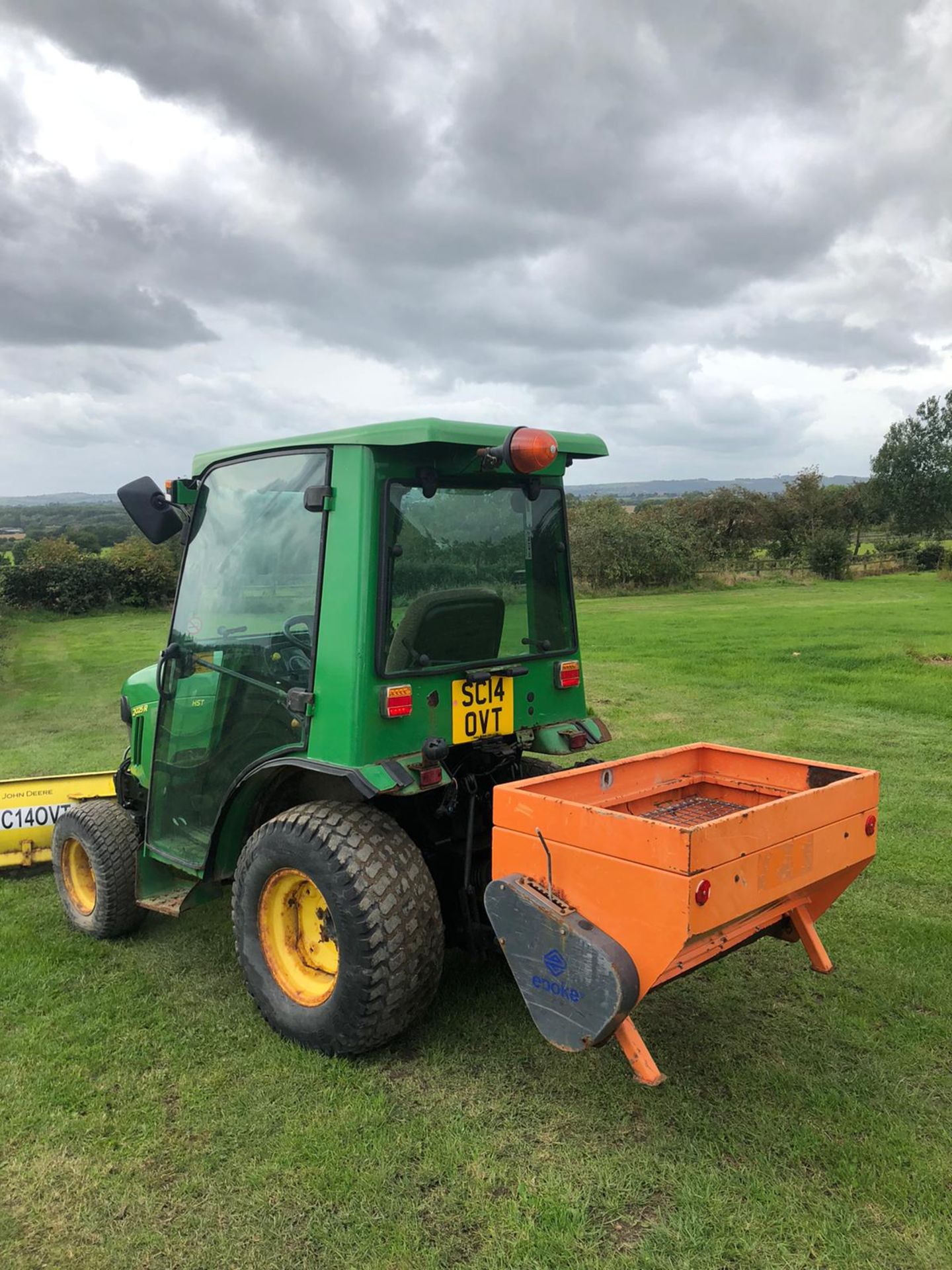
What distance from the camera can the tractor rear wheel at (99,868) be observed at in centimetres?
434

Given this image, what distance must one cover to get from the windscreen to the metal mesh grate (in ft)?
2.78

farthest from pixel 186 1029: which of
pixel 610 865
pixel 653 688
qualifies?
pixel 653 688

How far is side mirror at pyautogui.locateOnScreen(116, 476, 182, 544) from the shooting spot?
3875 mm

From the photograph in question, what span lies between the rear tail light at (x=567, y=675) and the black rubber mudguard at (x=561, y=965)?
4.33 ft

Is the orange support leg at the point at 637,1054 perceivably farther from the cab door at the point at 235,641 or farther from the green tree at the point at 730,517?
the green tree at the point at 730,517

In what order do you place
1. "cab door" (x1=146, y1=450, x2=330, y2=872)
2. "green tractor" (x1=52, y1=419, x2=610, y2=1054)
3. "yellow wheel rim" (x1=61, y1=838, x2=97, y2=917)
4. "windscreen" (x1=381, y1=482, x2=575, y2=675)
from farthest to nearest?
"yellow wheel rim" (x1=61, y1=838, x2=97, y2=917) → "cab door" (x1=146, y1=450, x2=330, y2=872) → "windscreen" (x1=381, y1=482, x2=575, y2=675) → "green tractor" (x1=52, y1=419, x2=610, y2=1054)

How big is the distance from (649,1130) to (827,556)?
3186 centimetres

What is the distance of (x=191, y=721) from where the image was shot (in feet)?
13.5

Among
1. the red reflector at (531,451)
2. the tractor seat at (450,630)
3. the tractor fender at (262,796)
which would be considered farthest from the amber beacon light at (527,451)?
the tractor fender at (262,796)

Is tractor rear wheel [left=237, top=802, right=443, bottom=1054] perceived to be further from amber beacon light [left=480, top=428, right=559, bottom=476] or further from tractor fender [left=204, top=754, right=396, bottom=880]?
amber beacon light [left=480, top=428, right=559, bottom=476]

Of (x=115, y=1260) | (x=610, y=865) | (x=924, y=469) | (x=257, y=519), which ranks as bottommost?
(x=115, y=1260)

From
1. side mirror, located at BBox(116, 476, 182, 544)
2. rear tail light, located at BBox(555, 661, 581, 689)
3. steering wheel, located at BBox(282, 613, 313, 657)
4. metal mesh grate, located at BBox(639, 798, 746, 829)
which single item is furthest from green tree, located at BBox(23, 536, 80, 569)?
metal mesh grate, located at BBox(639, 798, 746, 829)

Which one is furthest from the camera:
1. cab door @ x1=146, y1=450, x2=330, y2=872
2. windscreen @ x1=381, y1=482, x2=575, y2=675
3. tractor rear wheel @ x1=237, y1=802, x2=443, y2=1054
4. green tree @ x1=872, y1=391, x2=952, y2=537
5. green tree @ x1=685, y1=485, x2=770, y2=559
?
green tree @ x1=872, y1=391, x2=952, y2=537

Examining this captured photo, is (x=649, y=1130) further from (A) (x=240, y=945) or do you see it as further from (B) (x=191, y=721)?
(B) (x=191, y=721)
